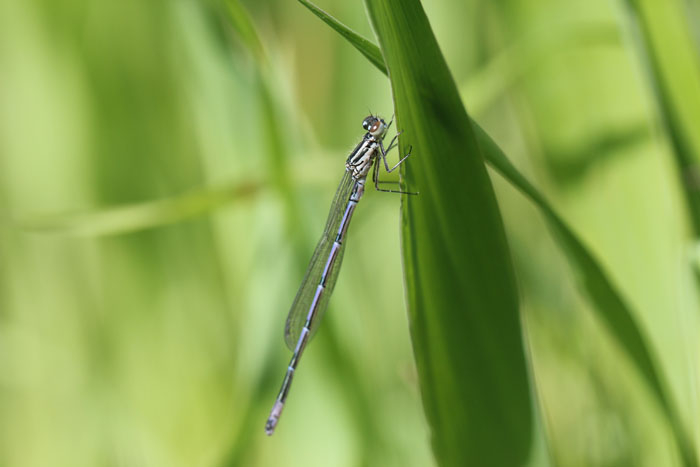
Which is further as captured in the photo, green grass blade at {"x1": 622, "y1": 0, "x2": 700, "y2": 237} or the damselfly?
the damselfly

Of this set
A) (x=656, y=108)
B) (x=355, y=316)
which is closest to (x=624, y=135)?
(x=656, y=108)

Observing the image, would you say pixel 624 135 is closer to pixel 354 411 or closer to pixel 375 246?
pixel 354 411

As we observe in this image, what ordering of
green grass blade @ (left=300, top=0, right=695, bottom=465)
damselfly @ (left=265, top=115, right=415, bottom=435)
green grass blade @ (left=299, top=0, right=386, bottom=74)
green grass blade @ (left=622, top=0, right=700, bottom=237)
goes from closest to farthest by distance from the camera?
green grass blade @ (left=299, top=0, right=386, bottom=74) → green grass blade @ (left=300, top=0, right=695, bottom=465) → green grass blade @ (left=622, top=0, right=700, bottom=237) → damselfly @ (left=265, top=115, right=415, bottom=435)

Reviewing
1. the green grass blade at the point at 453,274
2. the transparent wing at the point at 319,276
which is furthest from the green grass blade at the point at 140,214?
the green grass blade at the point at 453,274

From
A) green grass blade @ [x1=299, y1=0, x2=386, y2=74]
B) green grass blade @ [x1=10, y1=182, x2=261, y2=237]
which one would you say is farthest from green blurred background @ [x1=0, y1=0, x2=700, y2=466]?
green grass blade @ [x1=299, y1=0, x2=386, y2=74]

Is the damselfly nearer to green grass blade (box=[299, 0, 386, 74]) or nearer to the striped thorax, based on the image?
the striped thorax

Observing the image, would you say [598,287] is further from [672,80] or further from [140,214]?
[140,214]
